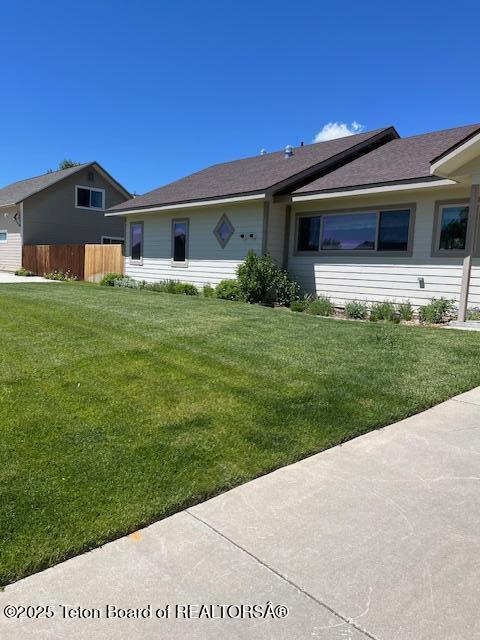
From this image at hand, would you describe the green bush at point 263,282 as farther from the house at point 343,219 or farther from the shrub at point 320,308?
the shrub at point 320,308

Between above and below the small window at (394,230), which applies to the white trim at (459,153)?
above

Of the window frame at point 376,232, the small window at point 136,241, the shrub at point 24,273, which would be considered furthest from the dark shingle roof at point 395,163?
the shrub at point 24,273

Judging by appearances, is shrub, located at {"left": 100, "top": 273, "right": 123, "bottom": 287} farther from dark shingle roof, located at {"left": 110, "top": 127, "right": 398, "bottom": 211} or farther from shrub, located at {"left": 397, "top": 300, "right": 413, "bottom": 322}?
shrub, located at {"left": 397, "top": 300, "right": 413, "bottom": 322}

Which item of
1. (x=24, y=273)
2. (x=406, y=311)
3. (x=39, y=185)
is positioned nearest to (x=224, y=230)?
(x=406, y=311)

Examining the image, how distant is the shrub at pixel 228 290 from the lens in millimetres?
13663

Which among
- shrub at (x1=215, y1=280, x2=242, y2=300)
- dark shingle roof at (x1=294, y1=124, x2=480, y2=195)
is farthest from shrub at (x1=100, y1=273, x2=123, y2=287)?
dark shingle roof at (x1=294, y1=124, x2=480, y2=195)

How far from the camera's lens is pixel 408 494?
3.06 m

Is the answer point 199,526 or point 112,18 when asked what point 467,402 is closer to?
point 199,526

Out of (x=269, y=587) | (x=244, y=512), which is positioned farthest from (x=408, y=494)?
(x=269, y=587)

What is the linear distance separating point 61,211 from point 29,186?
3.69 meters

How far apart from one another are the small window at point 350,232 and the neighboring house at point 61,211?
61.2 feet

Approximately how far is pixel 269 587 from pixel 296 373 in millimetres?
3283

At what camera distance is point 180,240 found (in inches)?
677

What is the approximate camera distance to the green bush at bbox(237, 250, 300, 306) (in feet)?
43.4
